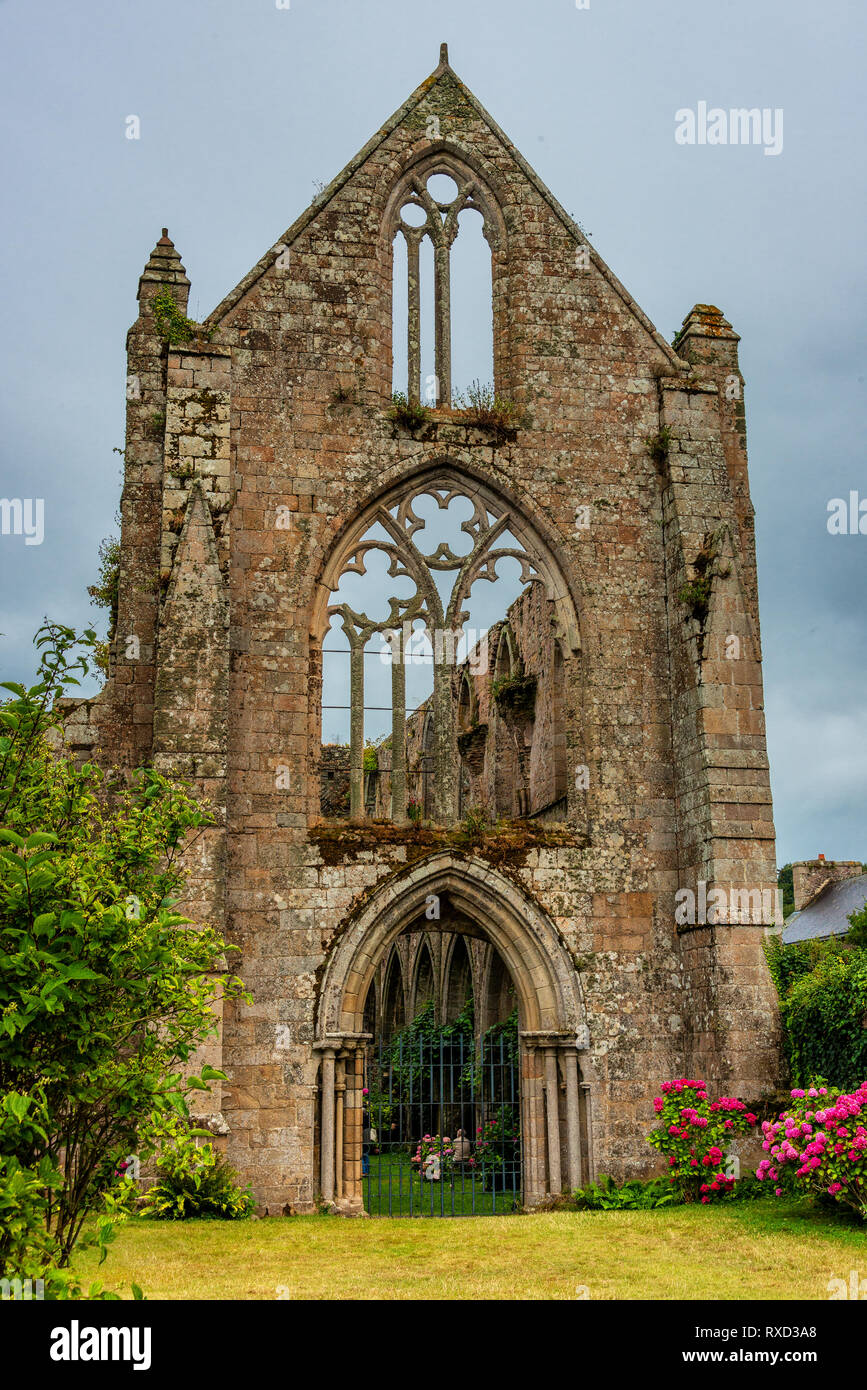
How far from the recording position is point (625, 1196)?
11773 mm

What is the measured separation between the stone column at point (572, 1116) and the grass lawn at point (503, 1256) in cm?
85

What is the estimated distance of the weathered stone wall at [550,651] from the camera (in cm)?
1200

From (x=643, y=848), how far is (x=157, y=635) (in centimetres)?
514

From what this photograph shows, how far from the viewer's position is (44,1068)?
170 inches

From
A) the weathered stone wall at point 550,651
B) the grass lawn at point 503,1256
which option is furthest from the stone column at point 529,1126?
the grass lawn at point 503,1256

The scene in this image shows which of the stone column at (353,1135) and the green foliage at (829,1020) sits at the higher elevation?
the green foliage at (829,1020)

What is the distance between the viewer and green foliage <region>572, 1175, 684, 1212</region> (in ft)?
38.3

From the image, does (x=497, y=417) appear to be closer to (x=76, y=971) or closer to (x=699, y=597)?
(x=699, y=597)

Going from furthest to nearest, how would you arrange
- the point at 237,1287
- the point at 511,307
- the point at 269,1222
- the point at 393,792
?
the point at 511,307, the point at 393,792, the point at 269,1222, the point at 237,1287

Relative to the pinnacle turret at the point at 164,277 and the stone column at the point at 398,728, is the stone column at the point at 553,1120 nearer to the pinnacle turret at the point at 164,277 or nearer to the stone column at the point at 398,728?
the stone column at the point at 398,728

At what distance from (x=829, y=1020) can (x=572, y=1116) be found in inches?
102

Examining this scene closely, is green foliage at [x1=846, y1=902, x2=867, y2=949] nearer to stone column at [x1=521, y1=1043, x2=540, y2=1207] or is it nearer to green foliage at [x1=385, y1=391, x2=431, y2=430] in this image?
stone column at [x1=521, y1=1043, x2=540, y2=1207]
